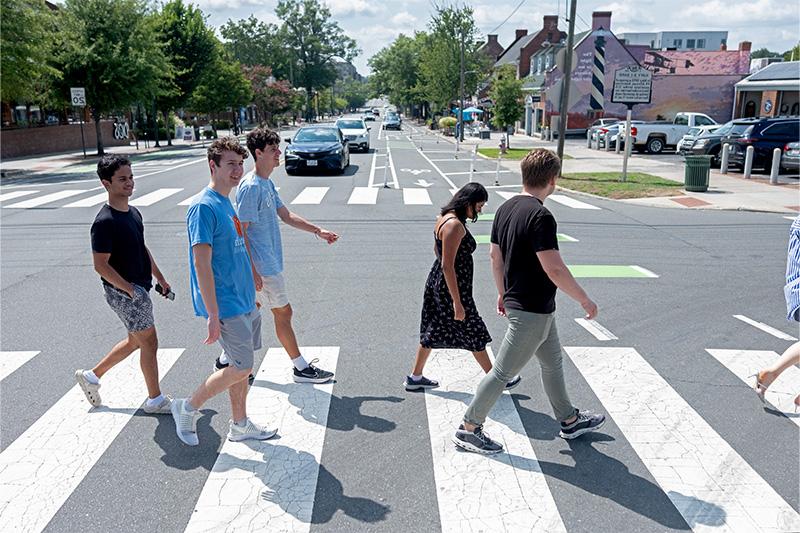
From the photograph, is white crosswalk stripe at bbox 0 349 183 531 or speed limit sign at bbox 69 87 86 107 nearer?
white crosswalk stripe at bbox 0 349 183 531

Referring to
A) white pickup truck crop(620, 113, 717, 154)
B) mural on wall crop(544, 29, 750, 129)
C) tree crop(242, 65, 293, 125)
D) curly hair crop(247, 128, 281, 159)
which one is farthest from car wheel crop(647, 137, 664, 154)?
tree crop(242, 65, 293, 125)

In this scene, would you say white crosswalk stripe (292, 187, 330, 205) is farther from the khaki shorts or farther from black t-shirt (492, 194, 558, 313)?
black t-shirt (492, 194, 558, 313)

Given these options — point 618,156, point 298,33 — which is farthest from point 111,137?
point 298,33

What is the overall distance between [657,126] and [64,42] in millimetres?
27609

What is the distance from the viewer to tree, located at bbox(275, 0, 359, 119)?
107 meters

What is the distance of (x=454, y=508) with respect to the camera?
3559 millimetres

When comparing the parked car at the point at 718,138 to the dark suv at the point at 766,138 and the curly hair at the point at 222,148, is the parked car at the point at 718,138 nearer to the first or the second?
the dark suv at the point at 766,138

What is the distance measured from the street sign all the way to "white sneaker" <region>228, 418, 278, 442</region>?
1649cm

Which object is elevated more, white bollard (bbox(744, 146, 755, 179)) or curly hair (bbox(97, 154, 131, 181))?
curly hair (bbox(97, 154, 131, 181))

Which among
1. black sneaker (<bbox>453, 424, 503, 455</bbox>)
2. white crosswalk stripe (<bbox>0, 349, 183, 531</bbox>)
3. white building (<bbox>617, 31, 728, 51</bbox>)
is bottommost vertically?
white crosswalk stripe (<bbox>0, 349, 183, 531</bbox>)

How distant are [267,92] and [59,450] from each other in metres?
67.9

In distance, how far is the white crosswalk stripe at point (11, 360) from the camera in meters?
5.54

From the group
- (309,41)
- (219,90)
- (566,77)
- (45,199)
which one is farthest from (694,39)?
(45,199)

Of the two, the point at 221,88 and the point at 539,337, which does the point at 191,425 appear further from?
the point at 221,88
